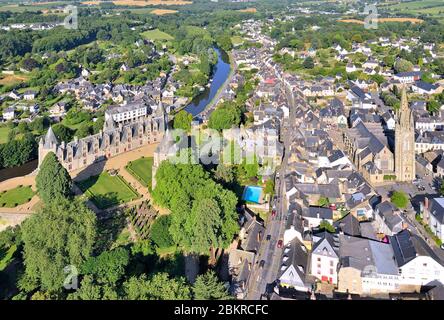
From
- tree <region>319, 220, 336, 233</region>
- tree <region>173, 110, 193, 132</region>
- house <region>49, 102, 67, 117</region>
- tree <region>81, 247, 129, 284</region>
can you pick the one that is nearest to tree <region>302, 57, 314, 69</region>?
tree <region>173, 110, 193, 132</region>

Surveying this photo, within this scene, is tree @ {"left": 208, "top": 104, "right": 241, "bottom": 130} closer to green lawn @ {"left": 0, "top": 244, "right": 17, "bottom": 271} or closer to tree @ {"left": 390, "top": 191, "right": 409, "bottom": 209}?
tree @ {"left": 390, "top": 191, "right": 409, "bottom": 209}

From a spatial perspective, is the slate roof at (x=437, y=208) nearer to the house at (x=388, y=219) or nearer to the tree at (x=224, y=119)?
the house at (x=388, y=219)

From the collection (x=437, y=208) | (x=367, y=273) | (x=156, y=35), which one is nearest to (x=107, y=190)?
(x=367, y=273)

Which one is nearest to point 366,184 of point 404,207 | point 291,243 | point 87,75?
point 404,207

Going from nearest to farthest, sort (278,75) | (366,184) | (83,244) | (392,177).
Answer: (83,244), (366,184), (392,177), (278,75)

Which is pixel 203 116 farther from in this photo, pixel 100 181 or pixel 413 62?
pixel 413 62

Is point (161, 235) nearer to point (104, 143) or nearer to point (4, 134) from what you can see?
point (104, 143)

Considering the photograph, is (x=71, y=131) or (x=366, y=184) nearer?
(x=366, y=184)
